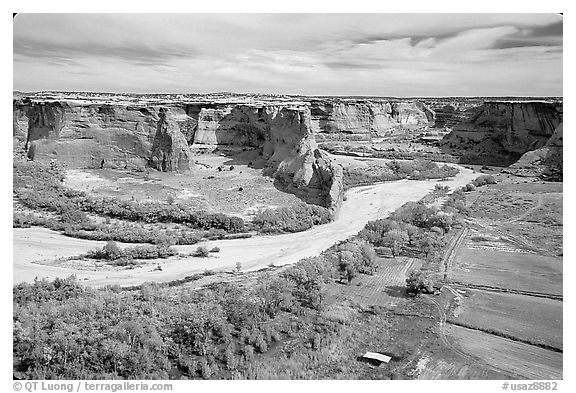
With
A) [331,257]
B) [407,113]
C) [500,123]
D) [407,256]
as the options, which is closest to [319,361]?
[331,257]

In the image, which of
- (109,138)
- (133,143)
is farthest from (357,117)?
(109,138)

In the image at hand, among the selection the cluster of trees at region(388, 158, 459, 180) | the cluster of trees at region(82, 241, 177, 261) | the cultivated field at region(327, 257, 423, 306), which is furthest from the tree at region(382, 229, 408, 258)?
the cluster of trees at region(388, 158, 459, 180)

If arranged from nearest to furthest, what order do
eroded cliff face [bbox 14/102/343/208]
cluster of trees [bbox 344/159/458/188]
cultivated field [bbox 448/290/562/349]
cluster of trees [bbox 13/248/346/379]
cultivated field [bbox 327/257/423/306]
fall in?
cluster of trees [bbox 13/248/346/379] < cultivated field [bbox 448/290/562/349] < cultivated field [bbox 327/257/423/306] < eroded cliff face [bbox 14/102/343/208] < cluster of trees [bbox 344/159/458/188]

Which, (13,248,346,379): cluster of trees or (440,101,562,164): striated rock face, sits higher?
(440,101,562,164): striated rock face

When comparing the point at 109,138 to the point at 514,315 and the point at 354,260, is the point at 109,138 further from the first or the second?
the point at 514,315

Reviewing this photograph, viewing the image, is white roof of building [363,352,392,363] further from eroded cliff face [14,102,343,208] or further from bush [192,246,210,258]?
eroded cliff face [14,102,343,208]
